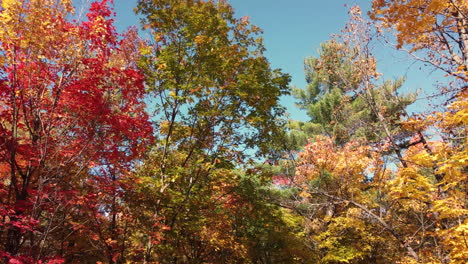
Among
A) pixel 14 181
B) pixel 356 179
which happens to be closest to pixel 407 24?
pixel 14 181

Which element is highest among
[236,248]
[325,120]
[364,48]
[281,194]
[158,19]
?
[325,120]

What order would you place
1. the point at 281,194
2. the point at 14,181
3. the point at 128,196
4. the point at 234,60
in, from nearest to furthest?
1. the point at 14,181
2. the point at 128,196
3. the point at 234,60
4. the point at 281,194

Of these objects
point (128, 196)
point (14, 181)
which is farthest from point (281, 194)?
point (14, 181)

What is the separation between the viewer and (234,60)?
6742mm

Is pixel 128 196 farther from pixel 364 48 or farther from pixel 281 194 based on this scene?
pixel 281 194

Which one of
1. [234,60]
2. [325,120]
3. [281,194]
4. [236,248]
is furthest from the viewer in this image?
[325,120]

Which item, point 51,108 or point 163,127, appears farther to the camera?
point 163,127

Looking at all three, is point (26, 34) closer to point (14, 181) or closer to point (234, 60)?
point (14, 181)

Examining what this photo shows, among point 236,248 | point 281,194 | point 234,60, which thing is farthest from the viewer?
point 281,194

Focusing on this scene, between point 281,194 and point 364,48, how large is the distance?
8.38 meters

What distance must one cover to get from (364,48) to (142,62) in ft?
18.7

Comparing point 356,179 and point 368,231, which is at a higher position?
point 356,179

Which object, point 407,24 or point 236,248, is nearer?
point 407,24

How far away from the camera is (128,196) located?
20.4 feet
